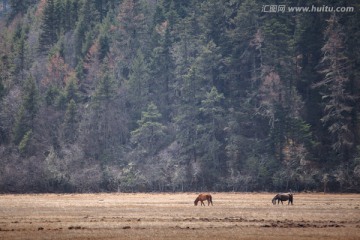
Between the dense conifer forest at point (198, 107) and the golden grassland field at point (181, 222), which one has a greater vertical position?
the dense conifer forest at point (198, 107)

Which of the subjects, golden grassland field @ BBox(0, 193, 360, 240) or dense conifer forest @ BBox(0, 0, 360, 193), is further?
dense conifer forest @ BBox(0, 0, 360, 193)

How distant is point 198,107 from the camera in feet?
324

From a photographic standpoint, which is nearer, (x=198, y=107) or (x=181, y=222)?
(x=181, y=222)

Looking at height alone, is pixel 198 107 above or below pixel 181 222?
above

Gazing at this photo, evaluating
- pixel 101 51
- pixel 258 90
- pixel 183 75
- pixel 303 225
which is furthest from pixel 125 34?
pixel 303 225

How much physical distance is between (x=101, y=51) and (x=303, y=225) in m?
83.0

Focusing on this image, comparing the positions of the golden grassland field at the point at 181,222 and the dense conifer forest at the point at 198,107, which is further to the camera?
the dense conifer forest at the point at 198,107

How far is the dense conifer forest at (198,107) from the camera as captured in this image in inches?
3460

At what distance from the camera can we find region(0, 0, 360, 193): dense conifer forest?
3460 inches

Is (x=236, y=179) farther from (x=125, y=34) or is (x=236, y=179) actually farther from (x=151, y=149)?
(x=125, y=34)

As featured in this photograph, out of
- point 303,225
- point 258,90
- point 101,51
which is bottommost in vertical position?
point 303,225

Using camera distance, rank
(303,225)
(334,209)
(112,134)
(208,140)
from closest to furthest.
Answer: (303,225)
(334,209)
(208,140)
(112,134)

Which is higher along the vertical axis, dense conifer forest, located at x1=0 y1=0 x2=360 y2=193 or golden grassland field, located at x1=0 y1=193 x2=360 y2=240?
dense conifer forest, located at x1=0 y1=0 x2=360 y2=193

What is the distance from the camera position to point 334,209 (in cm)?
4841
